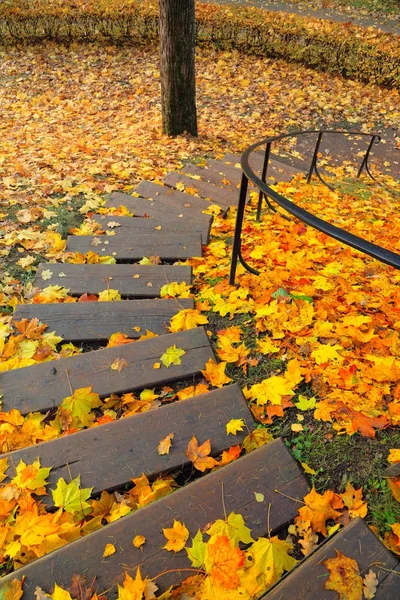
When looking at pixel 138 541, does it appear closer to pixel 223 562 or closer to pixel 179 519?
pixel 179 519

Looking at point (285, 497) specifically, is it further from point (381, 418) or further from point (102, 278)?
point (102, 278)

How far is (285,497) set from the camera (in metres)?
1.81

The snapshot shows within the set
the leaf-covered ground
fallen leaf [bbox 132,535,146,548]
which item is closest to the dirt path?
the leaf-covered ground

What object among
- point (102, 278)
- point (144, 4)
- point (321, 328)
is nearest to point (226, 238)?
point (102, 278)

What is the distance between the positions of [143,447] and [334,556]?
3.07ft

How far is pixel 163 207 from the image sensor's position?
4578 millimetres

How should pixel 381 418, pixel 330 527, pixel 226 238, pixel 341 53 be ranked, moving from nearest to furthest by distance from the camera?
1. pixel 330 527
2. pixel 381 418
3. pixel 226 238
4. pixel 341 53

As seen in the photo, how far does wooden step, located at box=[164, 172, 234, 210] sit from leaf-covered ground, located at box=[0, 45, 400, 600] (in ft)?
0.89

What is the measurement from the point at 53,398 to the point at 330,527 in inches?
59.5

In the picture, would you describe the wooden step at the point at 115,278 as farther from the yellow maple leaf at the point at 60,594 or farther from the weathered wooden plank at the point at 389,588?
the weathered wooden plank at the point at 389,588

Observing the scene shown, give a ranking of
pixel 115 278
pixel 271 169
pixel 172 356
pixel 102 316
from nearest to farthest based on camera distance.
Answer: pixel 172 356, pixel 102 316, pixel 115 278, pixel 271 169

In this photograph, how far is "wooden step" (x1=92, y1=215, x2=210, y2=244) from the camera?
4029 mm

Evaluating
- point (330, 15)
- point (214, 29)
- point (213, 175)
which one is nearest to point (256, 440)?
point (213, 175)

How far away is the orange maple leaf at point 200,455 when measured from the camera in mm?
1984
